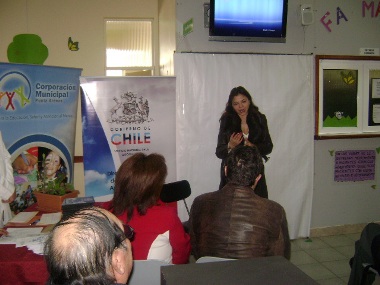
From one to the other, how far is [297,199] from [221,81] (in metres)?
1.46

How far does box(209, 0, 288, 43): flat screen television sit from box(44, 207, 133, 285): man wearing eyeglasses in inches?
112

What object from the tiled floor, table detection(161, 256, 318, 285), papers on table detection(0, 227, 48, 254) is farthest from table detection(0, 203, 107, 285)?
the tiled floor

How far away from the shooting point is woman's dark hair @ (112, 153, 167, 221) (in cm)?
189

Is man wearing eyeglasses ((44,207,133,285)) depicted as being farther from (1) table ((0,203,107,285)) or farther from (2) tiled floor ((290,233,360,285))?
(2) tiled floor ((290,233,360,285))

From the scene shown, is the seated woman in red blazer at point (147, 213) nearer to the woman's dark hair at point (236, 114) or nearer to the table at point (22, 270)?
the table at point (22, 270)

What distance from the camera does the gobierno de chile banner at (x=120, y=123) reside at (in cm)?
338

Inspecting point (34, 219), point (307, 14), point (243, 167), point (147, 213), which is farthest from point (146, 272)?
point (307, 14)

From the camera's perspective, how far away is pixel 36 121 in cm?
350

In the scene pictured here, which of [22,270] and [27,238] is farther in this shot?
[27,238]

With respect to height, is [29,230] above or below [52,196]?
below

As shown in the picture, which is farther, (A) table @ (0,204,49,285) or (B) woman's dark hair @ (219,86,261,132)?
(B) woman's dark hair @ (219,86,261,132)

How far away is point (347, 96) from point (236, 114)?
4.15 feet

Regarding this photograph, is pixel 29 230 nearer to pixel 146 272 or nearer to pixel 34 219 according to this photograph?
pixel 34 219

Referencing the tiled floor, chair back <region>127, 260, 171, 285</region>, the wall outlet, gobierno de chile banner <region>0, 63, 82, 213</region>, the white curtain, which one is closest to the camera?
chair back <region>127, 260, 171, 285</region>
